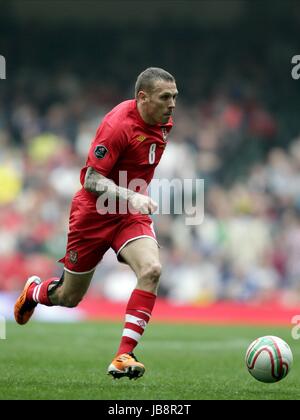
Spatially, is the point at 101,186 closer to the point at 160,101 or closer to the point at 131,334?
the point at 160,101

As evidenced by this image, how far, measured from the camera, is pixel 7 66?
913 inches

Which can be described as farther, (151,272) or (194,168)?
(194,168)

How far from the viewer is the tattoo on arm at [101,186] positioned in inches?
297

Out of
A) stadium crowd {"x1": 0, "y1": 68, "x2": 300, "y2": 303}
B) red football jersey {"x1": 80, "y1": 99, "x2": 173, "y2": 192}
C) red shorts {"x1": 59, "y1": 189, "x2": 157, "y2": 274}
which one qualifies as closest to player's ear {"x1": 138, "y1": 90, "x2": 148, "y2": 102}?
red football jersey {"x1": 80, "y1": 99, "x2": 173, "y2": 192}

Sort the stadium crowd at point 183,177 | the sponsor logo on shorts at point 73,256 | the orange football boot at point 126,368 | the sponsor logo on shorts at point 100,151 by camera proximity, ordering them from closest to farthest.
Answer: the orange football boot at point 126,368 → the sponsor logo on shorts at point 100,151 → the sponsor logo on shorts at point 73,256 → the stadium crowd at point 183,177

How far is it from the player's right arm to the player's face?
2.34 feet

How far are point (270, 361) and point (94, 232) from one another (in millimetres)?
1870

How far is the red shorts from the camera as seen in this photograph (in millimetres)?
8023

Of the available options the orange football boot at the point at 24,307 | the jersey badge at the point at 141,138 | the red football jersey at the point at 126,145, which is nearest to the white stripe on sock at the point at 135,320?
the red football jersey at the point at 126,145

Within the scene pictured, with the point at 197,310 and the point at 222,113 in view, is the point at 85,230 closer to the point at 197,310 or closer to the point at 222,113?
the point at 197,310

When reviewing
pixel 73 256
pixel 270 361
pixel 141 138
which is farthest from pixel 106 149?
pixel 270 361

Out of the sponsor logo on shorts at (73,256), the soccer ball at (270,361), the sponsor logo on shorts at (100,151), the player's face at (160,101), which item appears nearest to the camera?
the soccer ball at (270,361)

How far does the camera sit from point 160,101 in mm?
7977

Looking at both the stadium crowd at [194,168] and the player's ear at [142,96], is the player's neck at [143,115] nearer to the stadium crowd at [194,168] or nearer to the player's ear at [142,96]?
the player's ear at [142,96]
